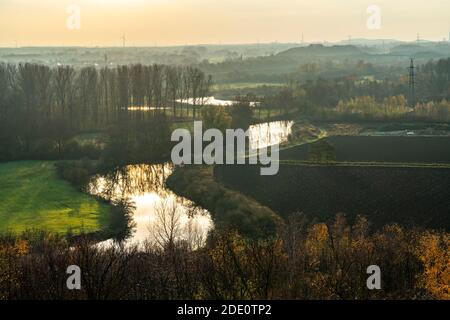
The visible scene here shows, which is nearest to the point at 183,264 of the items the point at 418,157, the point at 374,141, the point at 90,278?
the point at 90,278

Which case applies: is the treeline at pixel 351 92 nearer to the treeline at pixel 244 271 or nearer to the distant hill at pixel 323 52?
the treeline at pixel 244 271

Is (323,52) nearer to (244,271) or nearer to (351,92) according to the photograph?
(351,92)

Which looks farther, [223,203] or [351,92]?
[351,92]

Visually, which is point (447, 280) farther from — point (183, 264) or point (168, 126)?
point (168, 126)

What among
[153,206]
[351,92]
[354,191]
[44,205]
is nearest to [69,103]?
[44,205]

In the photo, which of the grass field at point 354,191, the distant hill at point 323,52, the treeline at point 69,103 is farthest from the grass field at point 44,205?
the distant hill at point 323,52

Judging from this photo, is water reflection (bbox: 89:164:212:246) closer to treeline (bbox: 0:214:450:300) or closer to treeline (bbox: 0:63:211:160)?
treeline (bbox: 0:214:450:300)

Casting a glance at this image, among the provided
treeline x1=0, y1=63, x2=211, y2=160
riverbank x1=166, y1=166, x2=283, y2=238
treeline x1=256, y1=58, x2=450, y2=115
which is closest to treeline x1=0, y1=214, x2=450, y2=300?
riverbank x1=166, y1=166, x2=283, y2=238
